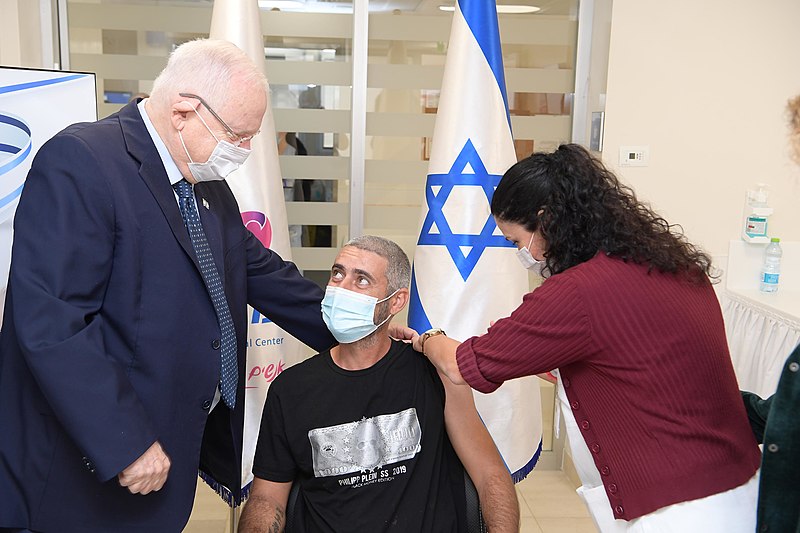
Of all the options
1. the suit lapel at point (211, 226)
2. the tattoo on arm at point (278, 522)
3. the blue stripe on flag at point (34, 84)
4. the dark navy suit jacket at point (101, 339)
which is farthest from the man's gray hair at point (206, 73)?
the tattoo on arm at point (278, 522)

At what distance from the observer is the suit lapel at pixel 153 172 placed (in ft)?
4.92

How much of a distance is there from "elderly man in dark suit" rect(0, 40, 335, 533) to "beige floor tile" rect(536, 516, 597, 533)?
73.9 inches

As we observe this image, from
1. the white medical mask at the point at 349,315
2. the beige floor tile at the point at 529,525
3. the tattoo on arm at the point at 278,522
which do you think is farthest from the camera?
the beige floor tile at the point at 529,525

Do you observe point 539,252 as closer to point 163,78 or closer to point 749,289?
point 163,78

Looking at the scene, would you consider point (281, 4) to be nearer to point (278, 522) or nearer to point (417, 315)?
point (417, 315)

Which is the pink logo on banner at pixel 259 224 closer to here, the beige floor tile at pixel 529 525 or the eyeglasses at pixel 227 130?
the eyeglasses at pixel 227 130

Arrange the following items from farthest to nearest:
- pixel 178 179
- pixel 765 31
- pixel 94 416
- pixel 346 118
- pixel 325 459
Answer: pixel 346 118
pixel 765 31
pixel 325 459
pixel 178 179
pixel 94 416

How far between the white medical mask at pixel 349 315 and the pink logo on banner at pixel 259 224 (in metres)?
0.86

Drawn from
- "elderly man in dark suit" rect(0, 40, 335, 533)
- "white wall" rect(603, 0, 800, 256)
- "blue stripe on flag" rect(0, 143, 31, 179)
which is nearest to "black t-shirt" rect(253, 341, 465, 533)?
"elderly man in dark suit" rect(0, 40, 335, 533)

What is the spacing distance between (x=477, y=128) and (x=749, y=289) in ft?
5.04

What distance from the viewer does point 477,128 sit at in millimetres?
2748

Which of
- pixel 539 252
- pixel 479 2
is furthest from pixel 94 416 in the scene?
pixel 479 2

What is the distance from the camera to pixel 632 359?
4.78 ft

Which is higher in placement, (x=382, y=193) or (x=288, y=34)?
(x=288, y=34)
